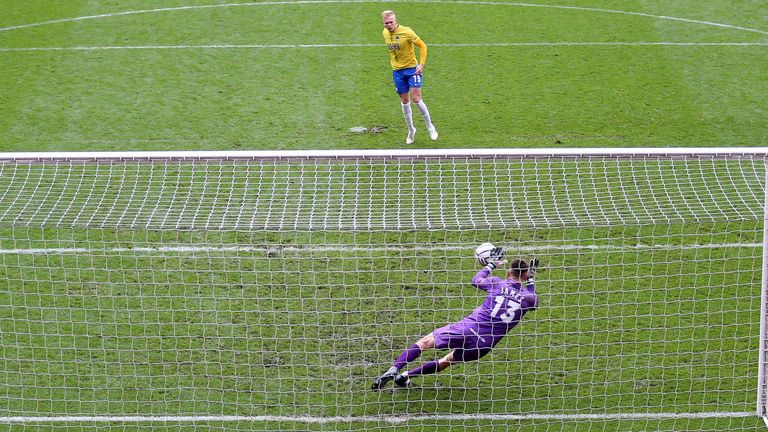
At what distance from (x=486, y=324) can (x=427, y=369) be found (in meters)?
0.68

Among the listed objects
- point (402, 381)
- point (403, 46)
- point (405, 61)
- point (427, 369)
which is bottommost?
point (402, 381)

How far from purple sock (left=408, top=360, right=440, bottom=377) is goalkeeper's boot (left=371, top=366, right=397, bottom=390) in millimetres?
179

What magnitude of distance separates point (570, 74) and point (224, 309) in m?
6.70

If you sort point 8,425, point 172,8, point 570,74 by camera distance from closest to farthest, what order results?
point 8,425
point 570,74
point 172,8

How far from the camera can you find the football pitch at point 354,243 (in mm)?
9430

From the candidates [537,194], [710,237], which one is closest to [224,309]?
[537,194]

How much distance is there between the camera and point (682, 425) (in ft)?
29.8

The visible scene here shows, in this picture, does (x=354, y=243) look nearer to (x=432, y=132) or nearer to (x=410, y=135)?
(x=410, y=135)

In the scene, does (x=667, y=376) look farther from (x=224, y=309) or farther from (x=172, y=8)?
(x=172, y=8)

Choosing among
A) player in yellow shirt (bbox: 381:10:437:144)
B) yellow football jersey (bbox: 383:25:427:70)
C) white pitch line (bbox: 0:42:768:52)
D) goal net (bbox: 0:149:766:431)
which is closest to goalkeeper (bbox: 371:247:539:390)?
goal net (bbox: 0:149:766:431)

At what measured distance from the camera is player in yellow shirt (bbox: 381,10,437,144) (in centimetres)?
1277

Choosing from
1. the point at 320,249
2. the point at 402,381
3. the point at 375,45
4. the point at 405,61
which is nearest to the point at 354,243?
the point at 320,249

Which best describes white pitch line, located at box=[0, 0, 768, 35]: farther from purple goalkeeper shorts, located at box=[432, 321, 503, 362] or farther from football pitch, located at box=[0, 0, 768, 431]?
purple goalkeeper shorts, located at box=[432, 321, 503, 362]

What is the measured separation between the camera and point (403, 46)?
1281 cm
